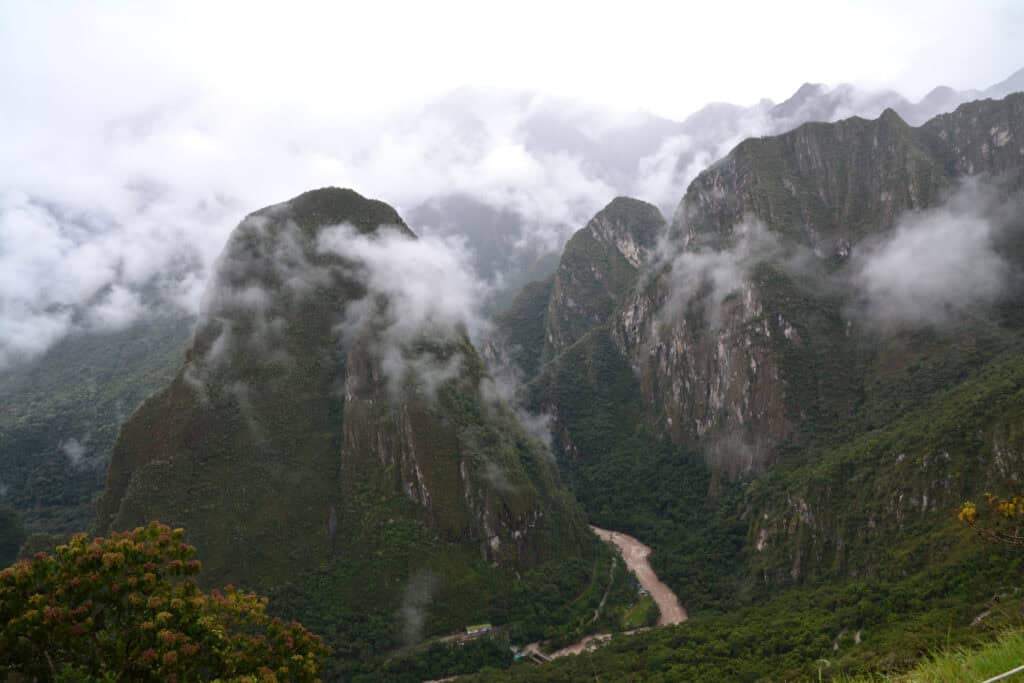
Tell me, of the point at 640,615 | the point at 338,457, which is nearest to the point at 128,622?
the point at 338,457

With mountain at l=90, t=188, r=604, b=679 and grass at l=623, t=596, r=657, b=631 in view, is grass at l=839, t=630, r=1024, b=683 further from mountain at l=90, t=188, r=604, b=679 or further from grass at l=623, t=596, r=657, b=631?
grass at l=623, t=596, r=657, b=631

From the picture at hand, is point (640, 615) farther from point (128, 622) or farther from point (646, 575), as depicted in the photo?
point (128, 622)

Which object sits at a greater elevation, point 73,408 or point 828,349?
point 73,408

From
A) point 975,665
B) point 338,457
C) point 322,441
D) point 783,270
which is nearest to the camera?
point 975,665

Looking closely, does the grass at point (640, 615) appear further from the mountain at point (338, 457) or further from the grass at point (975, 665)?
the grass at point (975, 665)

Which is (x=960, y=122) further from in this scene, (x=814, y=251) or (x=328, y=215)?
(x=328, y=215)
